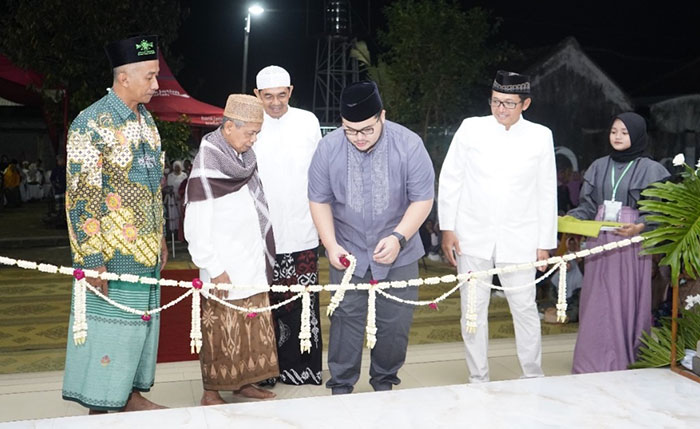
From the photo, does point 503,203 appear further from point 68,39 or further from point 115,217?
point 68,39

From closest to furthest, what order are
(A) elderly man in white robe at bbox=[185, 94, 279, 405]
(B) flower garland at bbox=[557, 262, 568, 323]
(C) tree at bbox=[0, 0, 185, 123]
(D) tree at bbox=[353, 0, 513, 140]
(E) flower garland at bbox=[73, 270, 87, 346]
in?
(E) flower garland at bbox=[73, 270, 87, 346], (A) elderly man in white robe at bbox=[185, 94, 279, 405], (B) flower garland at bbox=[557, 262, 568, 323], (C) tree at bbox=[0, 0, 185, 123], (D) tree at bbox=[353, 0, 513, 140]

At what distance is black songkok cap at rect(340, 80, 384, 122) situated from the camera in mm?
3539

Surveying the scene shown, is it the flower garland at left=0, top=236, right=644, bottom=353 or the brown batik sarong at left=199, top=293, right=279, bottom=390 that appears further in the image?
the brown batik sarong at left=199, top=293, right=279, bottom=390

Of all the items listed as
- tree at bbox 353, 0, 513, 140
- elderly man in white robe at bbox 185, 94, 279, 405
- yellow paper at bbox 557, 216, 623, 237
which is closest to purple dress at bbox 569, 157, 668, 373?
yellow paper at bbox 557, 216, 623, 237

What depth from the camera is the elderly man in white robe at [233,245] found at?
3.71 metres

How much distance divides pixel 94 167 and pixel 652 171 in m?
2.92

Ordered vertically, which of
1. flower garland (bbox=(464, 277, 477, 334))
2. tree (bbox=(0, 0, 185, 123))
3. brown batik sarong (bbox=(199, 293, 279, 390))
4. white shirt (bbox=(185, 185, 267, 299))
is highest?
tree (bbox=(0, 0, 185, 123))

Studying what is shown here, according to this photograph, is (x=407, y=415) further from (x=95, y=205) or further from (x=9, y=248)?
(x=9, y=248)

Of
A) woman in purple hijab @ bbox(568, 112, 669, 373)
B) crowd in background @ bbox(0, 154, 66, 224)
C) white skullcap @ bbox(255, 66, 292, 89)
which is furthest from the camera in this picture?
crowd in background @ bbox(0, 154, 66, 224)

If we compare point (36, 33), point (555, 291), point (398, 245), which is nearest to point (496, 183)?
point (398, 245)

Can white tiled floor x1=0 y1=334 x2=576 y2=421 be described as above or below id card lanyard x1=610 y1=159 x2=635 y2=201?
below

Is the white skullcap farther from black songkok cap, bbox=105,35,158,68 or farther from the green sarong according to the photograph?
the green sarong

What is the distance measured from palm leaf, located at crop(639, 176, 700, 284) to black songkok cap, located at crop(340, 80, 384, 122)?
1.48 m

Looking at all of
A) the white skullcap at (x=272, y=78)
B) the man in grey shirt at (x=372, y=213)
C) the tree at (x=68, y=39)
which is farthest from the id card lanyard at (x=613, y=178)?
the tree at (x=68, y=39)
